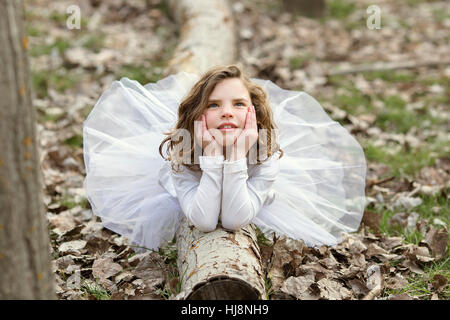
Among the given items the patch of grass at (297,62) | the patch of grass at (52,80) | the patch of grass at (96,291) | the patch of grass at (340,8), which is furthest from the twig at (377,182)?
the patch of grass at (340,8)

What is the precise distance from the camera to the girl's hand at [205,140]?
273 centimetres

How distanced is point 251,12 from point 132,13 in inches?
77.4

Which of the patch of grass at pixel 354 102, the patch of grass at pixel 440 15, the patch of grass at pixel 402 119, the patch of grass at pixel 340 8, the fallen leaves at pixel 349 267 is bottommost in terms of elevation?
the fallen leaves at pixel 349 267

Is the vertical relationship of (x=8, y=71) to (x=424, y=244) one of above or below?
above

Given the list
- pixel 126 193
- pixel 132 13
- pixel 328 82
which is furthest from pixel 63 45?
pixel 126 193

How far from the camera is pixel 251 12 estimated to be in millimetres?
8328

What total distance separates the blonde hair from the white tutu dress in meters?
0.19

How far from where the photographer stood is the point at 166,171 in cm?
306

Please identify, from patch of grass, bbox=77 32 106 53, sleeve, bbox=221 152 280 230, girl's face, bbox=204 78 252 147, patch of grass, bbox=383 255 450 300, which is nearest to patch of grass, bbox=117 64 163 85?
patch of grass, bbox=77 32 106 53

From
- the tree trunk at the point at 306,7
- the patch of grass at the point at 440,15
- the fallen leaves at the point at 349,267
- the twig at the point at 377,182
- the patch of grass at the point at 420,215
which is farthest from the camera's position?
the patch of grass at the point at 440,15

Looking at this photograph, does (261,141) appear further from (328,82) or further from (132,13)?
(132,13)

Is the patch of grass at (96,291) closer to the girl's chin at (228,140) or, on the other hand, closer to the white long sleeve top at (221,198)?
the white long sleeve top at (221,198)

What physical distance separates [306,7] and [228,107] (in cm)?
650

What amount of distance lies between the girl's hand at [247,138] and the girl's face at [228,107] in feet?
0.08
